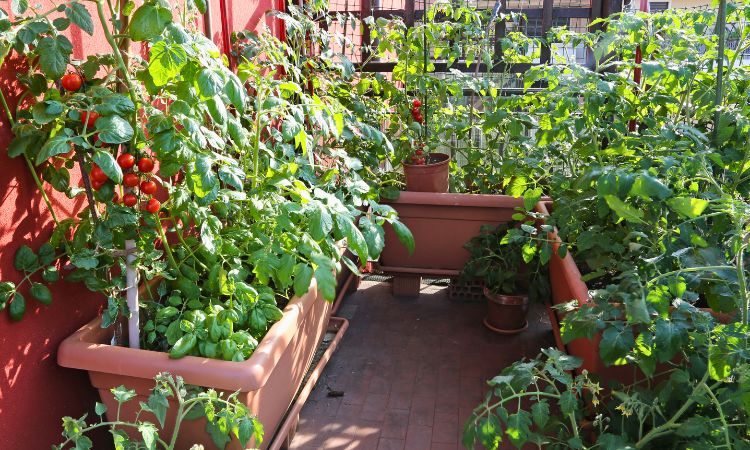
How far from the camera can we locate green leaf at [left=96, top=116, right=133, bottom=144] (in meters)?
1.64

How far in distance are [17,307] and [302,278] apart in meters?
0.77

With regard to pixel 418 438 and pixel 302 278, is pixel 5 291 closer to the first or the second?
pixel 302 278

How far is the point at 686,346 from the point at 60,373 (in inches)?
72.9

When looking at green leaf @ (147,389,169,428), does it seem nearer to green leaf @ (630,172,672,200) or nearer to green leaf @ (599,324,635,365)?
green leaf @ (599,324,635,365)

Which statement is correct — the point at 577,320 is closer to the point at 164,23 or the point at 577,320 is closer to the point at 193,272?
the point at 193,272

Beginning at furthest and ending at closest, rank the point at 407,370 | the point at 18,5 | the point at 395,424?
the point at 407,370
the point at 395,424
the point at 18,5

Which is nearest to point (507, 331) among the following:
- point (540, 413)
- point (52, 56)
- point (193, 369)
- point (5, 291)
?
point (540, 413)

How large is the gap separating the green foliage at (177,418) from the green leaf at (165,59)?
2.51 ft

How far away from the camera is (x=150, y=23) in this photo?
5.34 ft

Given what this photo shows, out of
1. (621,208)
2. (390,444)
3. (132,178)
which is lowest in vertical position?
(390,444)

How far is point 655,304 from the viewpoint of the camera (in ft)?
5.67

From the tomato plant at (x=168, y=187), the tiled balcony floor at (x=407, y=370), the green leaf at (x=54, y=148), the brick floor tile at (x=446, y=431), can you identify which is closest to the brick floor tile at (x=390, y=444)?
the tiled balcony floor at (x=407, y=370)

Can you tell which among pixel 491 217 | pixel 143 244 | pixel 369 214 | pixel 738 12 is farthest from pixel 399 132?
pixel 143 244

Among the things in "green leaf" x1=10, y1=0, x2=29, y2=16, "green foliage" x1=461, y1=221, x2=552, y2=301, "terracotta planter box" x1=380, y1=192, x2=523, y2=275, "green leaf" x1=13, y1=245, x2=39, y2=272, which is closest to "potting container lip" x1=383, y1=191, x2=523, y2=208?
"terracotta planter box" x1=380, y1=192, x2=523, y2=275
